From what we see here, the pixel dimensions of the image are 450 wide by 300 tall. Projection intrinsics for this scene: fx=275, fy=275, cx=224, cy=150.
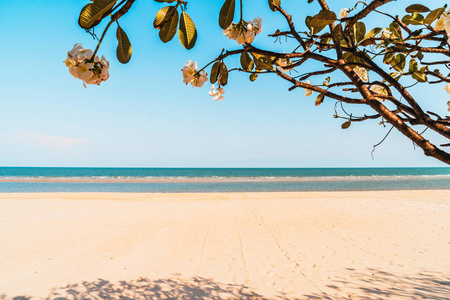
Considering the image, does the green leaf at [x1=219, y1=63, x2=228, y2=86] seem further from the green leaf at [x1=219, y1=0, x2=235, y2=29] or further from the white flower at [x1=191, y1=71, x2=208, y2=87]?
the green leaf at [x1=219, y1=0, x2=235, y2=29]

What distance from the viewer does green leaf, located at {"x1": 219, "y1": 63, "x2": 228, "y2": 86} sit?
94 centimetres

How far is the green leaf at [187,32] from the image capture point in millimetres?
691

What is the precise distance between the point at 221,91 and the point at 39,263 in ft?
13.0

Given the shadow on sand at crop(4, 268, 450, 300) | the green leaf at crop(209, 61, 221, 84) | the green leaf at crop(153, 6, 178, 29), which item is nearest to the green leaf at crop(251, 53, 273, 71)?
the green leaf at crop(209, 61, 221, 84)

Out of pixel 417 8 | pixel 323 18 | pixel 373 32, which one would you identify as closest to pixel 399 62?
pixel 373 32

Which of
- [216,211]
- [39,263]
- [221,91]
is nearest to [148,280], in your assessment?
[39,263]

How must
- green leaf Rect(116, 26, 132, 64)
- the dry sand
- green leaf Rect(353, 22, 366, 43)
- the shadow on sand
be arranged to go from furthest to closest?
the dry sand → the shadow on sand → green leaf Rect(353, 22, 366, 43) → green leaf Rect(116, 26, 132, 64)

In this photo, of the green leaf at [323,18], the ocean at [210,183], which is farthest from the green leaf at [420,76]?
the ocean at [210,183]

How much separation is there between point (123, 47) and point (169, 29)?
0.40ft

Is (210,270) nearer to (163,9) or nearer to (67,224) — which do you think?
(163,9)

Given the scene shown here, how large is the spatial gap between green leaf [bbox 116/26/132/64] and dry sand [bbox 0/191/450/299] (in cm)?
267

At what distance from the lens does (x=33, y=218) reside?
22.3ft

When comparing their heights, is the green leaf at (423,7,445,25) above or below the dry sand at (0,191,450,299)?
above

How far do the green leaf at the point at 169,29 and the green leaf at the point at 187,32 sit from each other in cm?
2
